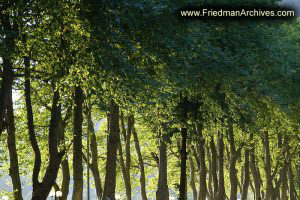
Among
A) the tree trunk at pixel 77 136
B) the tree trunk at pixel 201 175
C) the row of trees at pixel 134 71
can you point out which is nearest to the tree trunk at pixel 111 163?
the row of trees at pixel 134 71

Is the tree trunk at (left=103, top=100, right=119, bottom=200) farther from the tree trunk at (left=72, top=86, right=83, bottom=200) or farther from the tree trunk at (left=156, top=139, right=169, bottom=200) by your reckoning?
the tree trunk at (left=156, top=139, right=169, bottom=200)

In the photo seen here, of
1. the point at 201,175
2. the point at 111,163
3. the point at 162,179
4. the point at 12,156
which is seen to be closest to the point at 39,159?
the point at 12,156

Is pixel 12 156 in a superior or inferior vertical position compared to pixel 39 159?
superior

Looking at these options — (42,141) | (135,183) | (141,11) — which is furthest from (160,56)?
(135,183)

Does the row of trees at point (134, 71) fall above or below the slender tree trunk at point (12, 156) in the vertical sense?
above

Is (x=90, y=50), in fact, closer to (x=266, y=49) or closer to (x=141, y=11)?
(x=141, y=11)

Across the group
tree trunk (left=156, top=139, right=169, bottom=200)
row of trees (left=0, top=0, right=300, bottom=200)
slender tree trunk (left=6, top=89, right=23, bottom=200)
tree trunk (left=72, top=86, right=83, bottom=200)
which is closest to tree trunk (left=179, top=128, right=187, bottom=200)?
row of trees (left=0, top=0, right=300, bottom=200)

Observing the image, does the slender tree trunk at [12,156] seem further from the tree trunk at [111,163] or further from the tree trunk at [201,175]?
the tree trunk at [201,175]

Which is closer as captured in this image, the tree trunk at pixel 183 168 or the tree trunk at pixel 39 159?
the tree trunk at pixel 39 159

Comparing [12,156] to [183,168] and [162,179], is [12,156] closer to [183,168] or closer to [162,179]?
[162,179]

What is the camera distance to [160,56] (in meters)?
19.6

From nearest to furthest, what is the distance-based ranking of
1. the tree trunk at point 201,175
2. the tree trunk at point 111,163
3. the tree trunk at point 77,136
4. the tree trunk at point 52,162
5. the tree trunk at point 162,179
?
the tree trunk at point 52,162
the tree trunk at point 77,136
the tree trunk at point 111,163
the tree trunk at point 162,179
the tree trunk at point 201,175

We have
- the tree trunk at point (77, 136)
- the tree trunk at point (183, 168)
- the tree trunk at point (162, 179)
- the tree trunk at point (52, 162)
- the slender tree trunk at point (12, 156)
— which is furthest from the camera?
the tree trunk at point (183, 168)

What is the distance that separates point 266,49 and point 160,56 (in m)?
6.68
